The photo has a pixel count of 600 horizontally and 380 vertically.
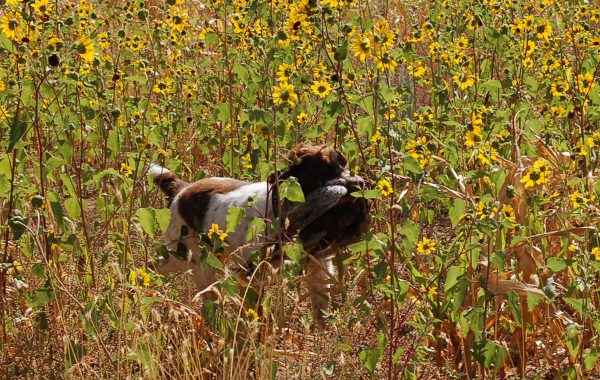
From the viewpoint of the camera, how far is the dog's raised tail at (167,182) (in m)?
4.85

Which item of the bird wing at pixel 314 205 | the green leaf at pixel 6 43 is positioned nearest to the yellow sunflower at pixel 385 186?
the bird wing at pixel 314 205

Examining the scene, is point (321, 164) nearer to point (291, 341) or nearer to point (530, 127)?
point (291, 341)

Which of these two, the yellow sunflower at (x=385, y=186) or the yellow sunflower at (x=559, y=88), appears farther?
the yellow sunflower at (x=559, y=88)

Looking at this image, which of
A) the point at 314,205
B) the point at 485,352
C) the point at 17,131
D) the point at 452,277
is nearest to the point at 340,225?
the point at 314,205

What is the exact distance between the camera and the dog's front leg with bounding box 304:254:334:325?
13.9 feet

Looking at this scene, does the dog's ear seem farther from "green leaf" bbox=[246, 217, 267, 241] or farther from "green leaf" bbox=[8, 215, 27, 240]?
"green leaf" bbox=[8, 215, 27, 240]

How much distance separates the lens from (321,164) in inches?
156

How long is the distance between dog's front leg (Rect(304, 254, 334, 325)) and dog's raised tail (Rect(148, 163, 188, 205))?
80 cm

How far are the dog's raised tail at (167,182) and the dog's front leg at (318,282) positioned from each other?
2.63ft

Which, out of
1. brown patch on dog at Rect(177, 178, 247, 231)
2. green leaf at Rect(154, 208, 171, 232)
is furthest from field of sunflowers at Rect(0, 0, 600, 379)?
brown patch on dog at Rect(177, 178, 247, 231)

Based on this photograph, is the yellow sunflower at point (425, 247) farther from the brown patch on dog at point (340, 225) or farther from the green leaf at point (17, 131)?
the green leaf at point (17, 131)

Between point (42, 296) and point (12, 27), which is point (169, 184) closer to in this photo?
point (12, 27)

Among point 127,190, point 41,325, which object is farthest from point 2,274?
point 127,190

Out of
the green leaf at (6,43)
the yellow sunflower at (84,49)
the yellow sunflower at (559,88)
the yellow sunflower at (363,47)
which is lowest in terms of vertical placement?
the yellow sunflower at (559,88)
